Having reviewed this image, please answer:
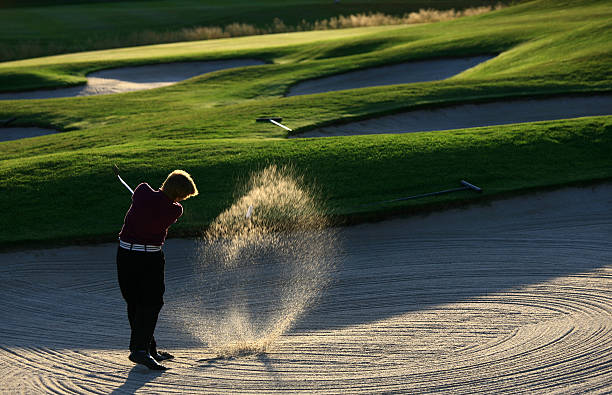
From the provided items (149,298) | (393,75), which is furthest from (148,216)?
A: (393,75)

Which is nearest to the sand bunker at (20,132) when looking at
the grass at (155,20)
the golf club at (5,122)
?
the golf club at (5,122)

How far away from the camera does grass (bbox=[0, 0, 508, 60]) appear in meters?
48.0

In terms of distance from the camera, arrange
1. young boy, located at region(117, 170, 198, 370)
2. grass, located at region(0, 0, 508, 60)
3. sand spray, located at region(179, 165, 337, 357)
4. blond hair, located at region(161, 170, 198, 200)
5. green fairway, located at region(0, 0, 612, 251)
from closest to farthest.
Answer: blond hair, located at region(161, 170, 198, 200) → young boy, located at region(117, 170, 198, 370) → sand spray, located at region(179, 165, 337, 357) → green fairway, located at region(0, 0, 612, 251) → grass, located at region(0, 0, 508, 60)

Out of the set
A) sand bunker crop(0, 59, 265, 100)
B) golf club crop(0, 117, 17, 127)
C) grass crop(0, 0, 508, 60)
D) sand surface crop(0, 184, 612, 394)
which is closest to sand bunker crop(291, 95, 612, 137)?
sand surface crop(0, 184, 612, 394)

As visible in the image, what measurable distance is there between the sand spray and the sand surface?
0.21m

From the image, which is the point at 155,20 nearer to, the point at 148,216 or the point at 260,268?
the point at 260,268

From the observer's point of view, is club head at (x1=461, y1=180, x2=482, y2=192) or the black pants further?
club head at (x1=461, y1=180, x2=482, y2=192)

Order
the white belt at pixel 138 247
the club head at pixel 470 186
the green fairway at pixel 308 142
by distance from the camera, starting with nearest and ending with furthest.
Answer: the white belt at pixel 138 247 < the club head at pixel 470 186 < the green fairway at pixel 308 142

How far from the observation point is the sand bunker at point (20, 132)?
20578mm

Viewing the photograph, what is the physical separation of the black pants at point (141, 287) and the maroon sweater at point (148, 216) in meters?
0.19

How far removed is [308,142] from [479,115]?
5.65m

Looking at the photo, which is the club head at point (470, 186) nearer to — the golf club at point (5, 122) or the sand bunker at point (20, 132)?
the sand bunker at point (20, 132)

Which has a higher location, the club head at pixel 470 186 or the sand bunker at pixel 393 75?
the sand bunker at pixel 393 75

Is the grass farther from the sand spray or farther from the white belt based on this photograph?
the white belt
